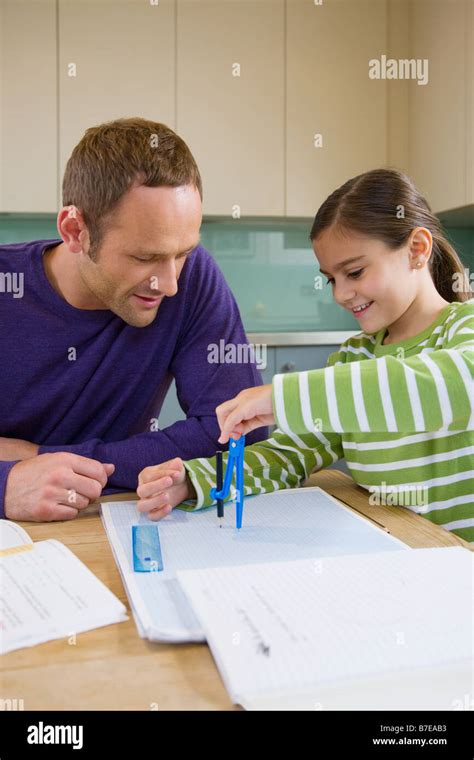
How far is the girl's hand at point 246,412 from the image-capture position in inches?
33.2

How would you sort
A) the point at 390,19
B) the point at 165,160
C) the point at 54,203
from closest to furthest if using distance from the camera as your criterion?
the point at 165,160 → the point at 54,203 → the point at 390,19

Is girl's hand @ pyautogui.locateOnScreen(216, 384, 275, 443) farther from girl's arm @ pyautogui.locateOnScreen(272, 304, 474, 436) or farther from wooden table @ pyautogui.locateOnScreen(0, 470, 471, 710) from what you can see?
wooden table @ pyautogui.locateOnScreen(0, 470, 471, 710)

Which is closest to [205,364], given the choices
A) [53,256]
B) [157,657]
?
[53,256]

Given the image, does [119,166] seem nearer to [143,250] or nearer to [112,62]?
[143,250]

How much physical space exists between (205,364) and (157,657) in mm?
729

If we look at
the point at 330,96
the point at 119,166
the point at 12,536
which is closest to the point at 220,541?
the point at 12,536

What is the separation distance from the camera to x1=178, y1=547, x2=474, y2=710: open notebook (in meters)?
0.46

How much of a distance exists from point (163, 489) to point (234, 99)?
2346mm

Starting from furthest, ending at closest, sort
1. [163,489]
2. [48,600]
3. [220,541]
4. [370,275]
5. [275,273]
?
1. [275,273]
2. [370,275]
3. [163,489]
4. [220,541]
5. [48,600]

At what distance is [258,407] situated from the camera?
0.85m

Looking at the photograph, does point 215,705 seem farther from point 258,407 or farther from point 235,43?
point 235,43

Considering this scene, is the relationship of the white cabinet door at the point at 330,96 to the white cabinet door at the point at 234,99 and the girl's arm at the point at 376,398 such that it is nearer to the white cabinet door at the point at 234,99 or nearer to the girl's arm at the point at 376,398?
the white cabinet door at the point at 234,99

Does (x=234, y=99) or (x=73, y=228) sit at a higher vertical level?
(x=234, y=99)

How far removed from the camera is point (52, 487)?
87cm
